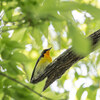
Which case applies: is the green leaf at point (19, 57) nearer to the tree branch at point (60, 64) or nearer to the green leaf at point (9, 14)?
the green leaf at point (9, 14)

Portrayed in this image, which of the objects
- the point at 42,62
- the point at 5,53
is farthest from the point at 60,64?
the point at 42,62

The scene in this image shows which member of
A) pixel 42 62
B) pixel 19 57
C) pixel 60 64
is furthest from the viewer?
pixel 42 62

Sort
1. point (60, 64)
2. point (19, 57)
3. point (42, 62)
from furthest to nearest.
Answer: point (42, 62) → point (60, 64) → point (19, 57)

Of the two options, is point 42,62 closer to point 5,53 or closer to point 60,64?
point 60,64

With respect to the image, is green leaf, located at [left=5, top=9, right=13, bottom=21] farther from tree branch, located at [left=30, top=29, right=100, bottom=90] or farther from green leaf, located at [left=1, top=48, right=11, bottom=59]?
tree branch, located at [left=30, top=29, right=100, bottom=90]

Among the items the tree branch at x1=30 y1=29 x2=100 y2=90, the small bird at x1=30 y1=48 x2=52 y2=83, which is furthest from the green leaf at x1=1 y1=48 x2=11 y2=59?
the small bird at x1=30 y1=48 x2=52 y2=83

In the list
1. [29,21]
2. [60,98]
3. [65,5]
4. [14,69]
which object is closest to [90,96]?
[60,98]

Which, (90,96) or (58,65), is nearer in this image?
(90,96)

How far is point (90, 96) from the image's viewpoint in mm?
1483

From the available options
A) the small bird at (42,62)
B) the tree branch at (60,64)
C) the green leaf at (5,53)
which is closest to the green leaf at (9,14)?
the green leaf at (5,53)

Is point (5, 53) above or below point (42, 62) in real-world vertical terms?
above

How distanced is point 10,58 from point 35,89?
0.23m

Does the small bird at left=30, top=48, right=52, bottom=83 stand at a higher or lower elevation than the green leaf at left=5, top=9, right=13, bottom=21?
lower

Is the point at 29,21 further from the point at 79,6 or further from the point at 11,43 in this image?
the point at 79,6
